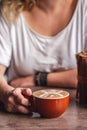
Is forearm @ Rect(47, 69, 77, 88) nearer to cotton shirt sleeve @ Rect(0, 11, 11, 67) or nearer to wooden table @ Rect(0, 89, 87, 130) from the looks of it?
cotton shirt sleeve @ Rect(0, 11, 11, 67)

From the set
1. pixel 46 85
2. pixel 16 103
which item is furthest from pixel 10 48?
pixel 16 103

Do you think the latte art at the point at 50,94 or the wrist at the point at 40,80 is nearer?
the latte art at the point at 50,94

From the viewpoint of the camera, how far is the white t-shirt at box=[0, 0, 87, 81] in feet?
5.30

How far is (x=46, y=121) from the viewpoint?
3.28 ft

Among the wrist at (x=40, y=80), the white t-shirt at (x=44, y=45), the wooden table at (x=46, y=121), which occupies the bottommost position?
the wooden table at (x=46, y=121)

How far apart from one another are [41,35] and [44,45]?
5cm

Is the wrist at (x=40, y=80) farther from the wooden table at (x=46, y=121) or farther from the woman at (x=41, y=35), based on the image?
the wooden table at (x=46, y=121)

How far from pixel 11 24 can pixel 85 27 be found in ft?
1.14

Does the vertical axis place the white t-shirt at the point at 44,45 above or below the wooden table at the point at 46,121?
above

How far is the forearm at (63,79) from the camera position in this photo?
56.5 inches

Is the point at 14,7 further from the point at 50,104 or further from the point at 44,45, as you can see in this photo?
the point at 50,104

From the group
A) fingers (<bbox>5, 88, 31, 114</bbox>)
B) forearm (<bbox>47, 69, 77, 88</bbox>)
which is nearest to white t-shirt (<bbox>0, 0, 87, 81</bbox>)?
forearm (<bbox>47, 69, 77, 88</bbox>)

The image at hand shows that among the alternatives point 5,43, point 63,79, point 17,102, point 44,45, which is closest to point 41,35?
point 44,45

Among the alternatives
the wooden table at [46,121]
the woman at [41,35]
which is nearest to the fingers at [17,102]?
the wooden table at [46,121]
